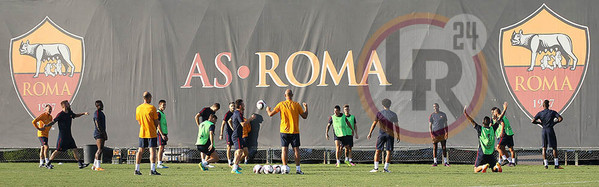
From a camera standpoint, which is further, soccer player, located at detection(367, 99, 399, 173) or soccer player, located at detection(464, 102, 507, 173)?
soccer player, located at detection(367, 99, 399, 173)

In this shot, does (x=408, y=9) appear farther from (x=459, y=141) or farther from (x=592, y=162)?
(x=592, y=162)

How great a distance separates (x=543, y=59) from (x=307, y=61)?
6302 mm

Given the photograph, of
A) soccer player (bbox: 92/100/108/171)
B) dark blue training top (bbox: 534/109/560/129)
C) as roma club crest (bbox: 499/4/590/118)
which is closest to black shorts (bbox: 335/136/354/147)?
as roma club crest (bbox: 499/4/590/118)

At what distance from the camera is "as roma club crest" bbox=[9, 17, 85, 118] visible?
26.8 m

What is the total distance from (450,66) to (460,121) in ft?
4.86

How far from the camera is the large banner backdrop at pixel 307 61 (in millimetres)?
23516

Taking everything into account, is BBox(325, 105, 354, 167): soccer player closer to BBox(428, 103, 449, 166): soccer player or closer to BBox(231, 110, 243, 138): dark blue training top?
BBox(428, 103, 449, 166): soccer player

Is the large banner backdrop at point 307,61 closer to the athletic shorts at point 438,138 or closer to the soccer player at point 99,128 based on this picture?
the athletic shorts at point 438,138

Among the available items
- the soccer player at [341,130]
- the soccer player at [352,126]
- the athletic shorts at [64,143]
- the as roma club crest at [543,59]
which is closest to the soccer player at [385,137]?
the soccer player at [341,130]

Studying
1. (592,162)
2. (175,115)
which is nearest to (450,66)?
(592,162)

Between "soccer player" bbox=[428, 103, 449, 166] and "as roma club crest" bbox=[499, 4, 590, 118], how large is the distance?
218 centimetres

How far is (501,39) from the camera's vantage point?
23.8 m

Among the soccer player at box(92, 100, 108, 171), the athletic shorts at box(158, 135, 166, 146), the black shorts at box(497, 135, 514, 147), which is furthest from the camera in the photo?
the black shorts at box(497, 135, 514, 147)

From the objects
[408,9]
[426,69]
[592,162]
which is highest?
[408,9]
